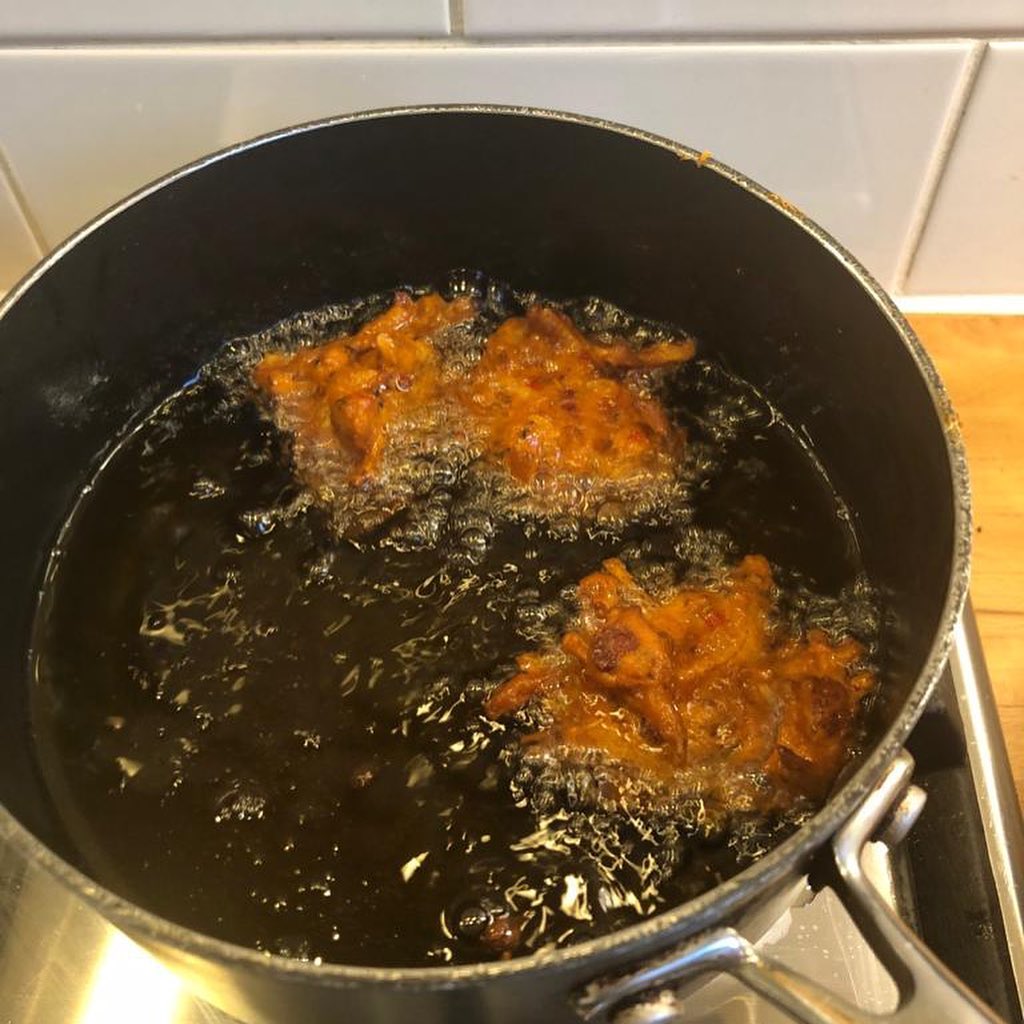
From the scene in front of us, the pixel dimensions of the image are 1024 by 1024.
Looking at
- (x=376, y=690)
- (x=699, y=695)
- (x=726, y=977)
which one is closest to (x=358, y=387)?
(x=376, y=690)

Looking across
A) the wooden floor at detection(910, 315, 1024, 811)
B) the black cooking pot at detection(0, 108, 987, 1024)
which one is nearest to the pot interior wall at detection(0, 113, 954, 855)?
the black cooking pot at detection(0, 108, 987, 1024)

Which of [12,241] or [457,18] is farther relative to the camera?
[12,241]

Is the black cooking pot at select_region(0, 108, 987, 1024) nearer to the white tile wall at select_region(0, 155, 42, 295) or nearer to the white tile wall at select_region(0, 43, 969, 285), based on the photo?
the white tile wall at select_region(0, 43, 969, 285)

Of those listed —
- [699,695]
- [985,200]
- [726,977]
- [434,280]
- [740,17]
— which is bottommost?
[726,977]

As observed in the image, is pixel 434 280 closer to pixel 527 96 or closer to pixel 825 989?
pixel 527 96

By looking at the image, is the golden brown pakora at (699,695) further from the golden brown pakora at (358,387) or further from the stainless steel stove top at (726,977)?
the golden brown pakora at (358,387)

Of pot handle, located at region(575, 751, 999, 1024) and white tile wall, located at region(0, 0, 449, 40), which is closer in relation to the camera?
pot handle, located at region(575, 751, 999, 1024)

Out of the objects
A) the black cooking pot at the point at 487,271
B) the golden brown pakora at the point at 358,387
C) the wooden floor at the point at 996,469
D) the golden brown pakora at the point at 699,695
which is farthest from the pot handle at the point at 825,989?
the golden brown pakora at the point at 358,387
